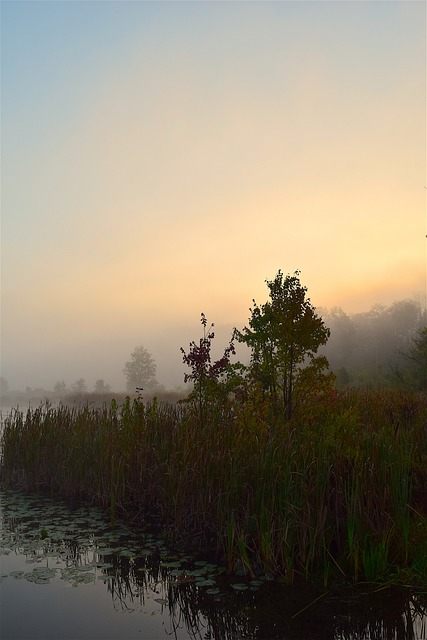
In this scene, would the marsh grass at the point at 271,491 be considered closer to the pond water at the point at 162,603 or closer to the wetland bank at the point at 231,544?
the wetland bank at the point at 231,544

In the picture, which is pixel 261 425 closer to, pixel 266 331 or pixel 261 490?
pixel 261 490

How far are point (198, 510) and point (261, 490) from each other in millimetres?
1048

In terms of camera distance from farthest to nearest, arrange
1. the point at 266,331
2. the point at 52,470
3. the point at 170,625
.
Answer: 1. the point at 266,331
2. the point at 52,470
3. the point at 170,625

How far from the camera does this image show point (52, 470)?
1014 centimetres

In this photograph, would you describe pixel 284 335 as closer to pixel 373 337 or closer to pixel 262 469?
pixel 262 469

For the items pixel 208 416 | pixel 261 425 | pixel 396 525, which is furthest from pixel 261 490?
pixel 208 416

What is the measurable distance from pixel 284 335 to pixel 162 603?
23.2 ft

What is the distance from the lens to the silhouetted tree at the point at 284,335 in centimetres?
1132

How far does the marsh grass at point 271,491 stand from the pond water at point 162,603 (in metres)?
0.36

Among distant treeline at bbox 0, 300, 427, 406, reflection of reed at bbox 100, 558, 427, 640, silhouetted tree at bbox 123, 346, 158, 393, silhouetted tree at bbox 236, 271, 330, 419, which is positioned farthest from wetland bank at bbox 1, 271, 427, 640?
silhouetted tree at bbox 123, 346, 158, 393

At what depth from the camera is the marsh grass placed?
218 inches

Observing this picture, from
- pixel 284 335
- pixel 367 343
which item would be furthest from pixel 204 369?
pixel 367 343

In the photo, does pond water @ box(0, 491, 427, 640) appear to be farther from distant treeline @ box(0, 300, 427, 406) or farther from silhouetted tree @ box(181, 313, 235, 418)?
distant treeline @ box(0, 300, 427, 406)

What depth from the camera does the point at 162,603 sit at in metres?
5.07
